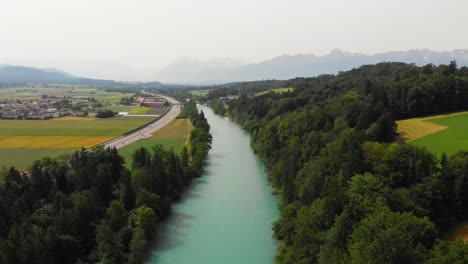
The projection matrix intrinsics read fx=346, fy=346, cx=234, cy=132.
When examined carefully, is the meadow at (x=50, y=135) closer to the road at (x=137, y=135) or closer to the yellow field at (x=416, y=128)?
the road at (x=137, y=135)

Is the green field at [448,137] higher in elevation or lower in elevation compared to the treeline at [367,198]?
higher

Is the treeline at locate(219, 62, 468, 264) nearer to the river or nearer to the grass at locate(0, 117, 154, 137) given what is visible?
the river

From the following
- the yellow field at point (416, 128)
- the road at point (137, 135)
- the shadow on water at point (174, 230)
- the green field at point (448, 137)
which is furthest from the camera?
the road at point (137, 135)

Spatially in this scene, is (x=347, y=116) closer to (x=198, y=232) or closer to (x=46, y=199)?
(x=198, y=232)

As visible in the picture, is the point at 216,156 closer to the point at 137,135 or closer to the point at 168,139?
the point at 168,139

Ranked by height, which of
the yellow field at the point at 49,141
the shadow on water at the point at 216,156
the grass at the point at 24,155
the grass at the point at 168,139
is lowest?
the shadow on water at the point at 216,156

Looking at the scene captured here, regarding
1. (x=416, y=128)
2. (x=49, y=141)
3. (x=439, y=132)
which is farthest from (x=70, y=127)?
(x=439, y=132)

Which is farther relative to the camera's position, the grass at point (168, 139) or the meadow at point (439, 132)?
the grass at point (168, 139)

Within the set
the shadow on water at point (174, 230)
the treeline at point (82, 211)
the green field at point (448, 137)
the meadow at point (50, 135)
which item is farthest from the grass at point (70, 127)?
the green field at point (448, 137)
